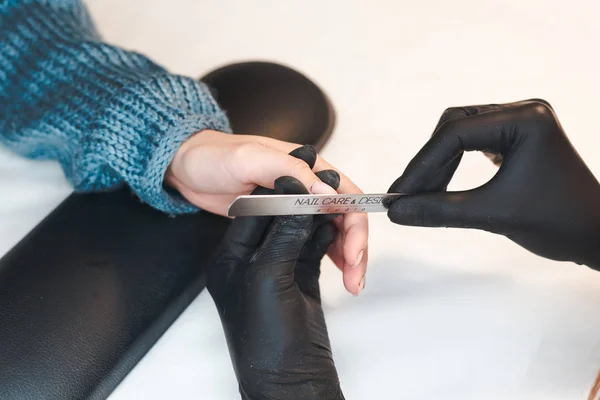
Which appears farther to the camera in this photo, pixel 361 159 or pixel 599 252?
pixel 361 159

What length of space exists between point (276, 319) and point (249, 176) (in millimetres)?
136

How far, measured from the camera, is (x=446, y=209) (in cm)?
45

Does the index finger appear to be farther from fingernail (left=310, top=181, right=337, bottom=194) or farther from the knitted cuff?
the knitted cuff

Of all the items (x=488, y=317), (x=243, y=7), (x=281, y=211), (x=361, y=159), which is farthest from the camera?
(x=243, y=7)

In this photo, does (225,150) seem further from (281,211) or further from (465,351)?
(465,351)

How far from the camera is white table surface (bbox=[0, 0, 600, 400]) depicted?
0.51 metres

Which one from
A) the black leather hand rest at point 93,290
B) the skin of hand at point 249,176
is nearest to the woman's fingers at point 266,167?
the skin of hand at point 249,176

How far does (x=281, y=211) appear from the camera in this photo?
43 centimetres

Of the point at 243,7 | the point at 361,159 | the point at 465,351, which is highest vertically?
the point at 243,7

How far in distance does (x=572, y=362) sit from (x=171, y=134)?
1.43ft

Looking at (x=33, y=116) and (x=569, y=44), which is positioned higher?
(x=569, y=44)

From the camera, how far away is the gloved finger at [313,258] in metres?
0.50

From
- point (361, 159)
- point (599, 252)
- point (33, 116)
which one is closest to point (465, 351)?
point (599, 252)

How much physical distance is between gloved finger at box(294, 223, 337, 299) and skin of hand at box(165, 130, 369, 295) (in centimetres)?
2
